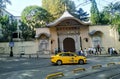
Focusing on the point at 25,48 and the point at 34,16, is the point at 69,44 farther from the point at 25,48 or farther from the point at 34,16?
the point at 34,16

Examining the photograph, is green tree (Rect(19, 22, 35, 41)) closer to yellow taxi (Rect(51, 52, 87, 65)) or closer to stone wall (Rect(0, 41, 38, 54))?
stone wall (Rect(0, 41, 38, 54))

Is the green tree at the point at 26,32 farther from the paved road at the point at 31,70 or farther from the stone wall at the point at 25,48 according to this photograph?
the paved road at the point at 31,70

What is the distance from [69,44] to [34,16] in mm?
13264

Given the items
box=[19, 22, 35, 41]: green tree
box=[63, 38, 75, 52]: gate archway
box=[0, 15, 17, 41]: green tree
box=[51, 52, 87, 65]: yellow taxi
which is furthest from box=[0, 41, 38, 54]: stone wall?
box=[51, 52, 87, 65]: yellow taxi

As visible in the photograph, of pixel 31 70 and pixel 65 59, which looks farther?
pixel 65 59

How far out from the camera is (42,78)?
16.9 m

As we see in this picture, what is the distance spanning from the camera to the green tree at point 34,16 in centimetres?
5209

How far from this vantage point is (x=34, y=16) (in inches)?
2057

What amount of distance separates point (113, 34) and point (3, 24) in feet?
77.8

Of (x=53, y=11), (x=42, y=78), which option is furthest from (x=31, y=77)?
(x=53, y=11)

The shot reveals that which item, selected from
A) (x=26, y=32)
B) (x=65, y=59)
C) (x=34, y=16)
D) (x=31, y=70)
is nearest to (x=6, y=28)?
(x=26, y=32)

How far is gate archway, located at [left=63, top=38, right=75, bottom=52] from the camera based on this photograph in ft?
140

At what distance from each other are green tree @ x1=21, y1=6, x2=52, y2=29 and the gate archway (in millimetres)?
11076

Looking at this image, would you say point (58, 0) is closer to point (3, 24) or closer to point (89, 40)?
point (3, 24)
